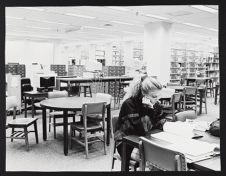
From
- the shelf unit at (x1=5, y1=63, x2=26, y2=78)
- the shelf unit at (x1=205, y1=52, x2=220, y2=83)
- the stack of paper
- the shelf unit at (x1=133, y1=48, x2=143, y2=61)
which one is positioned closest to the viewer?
the stack of paper

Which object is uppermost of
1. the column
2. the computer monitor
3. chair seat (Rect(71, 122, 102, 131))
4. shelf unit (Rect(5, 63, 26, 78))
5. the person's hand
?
the column

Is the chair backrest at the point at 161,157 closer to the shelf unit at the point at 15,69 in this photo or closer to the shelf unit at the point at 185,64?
the shelf unit at the point at 15,69

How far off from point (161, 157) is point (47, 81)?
17.0 ft

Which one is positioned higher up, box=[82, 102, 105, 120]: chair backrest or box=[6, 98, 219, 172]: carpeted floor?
box=[82, 102, 105, 120]: chair backrest

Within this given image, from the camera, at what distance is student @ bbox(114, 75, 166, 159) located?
2.32 metres

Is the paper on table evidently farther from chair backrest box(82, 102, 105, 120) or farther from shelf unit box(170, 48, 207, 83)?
shelf unit box(170, 48, 207, 83)

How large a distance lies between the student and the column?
651 cm

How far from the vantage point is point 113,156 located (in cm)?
262

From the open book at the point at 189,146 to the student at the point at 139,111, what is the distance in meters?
0.29

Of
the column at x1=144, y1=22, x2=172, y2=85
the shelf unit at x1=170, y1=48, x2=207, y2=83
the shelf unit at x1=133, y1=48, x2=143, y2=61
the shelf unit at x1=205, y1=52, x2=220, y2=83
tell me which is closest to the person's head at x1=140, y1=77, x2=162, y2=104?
the column at x1=144, y1=22, x2=172, y2=85

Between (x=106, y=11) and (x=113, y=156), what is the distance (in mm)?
5484

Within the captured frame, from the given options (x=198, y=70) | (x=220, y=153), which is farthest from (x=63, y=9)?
(x=198, y=70)

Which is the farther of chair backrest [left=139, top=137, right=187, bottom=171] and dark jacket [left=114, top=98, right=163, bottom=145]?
dark jacket [left=114, top=98, right=163, bottom=145]

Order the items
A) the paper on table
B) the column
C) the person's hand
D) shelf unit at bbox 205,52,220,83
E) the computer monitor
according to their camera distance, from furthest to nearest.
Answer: shelf unit at bbox 205,52,220,83
the column
the computer monitor
the person's hand
the paper on table
